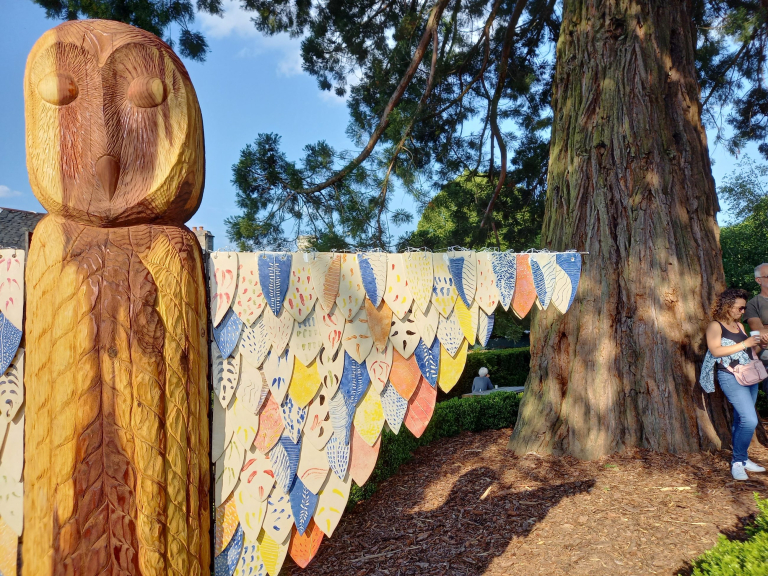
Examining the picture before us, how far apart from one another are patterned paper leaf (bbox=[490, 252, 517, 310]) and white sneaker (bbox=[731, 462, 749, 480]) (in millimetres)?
3432

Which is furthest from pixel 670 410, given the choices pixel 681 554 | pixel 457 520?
pixel 457 520

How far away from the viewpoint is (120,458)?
1114 millimetres

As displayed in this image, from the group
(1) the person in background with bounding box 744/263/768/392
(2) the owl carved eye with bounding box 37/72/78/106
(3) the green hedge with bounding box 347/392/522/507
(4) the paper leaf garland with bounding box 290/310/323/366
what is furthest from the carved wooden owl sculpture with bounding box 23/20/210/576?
(3) the green hedge with bounding box 347/392/522/507

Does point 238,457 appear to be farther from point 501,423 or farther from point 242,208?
point 501,423

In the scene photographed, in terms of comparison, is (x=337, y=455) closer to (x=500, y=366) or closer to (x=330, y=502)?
(x=330, y=502)

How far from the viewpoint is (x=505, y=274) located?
1.78 meters

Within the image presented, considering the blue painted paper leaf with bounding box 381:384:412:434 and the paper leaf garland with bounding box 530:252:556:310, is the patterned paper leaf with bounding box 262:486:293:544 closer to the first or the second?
the blue painted paper leaf with bounding box 381:384:412:434

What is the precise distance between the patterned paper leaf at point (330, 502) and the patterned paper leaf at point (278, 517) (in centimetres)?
9

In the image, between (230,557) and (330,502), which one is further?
(330,502)

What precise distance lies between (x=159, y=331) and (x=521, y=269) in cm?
123

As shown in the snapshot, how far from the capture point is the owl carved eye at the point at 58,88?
1.13 meters

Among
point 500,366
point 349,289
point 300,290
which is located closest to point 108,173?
point 300,290

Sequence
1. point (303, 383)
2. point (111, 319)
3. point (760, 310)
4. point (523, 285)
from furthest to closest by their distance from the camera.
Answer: point (760, 310)
point (523, 285)
point (303, 383)
point (111, 319)

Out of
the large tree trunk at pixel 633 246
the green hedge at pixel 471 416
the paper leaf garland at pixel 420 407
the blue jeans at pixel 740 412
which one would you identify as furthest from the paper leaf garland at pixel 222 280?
the green hedge at pixel 471 416
